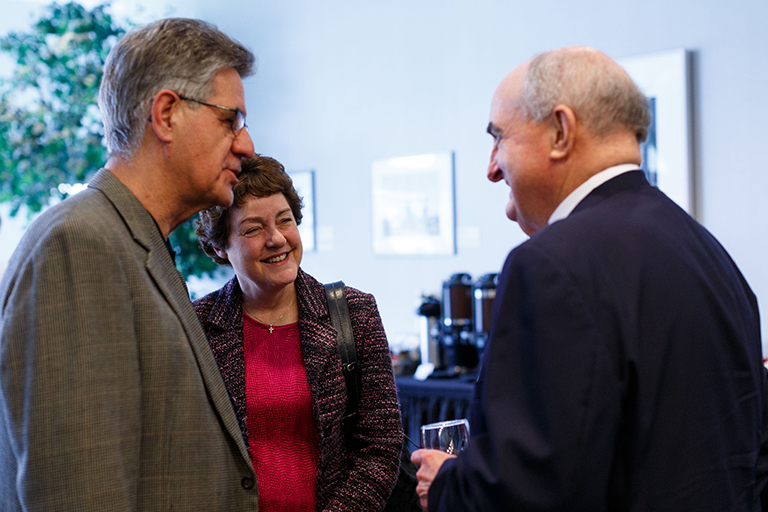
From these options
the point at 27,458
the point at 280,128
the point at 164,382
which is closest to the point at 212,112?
the point at 164,382

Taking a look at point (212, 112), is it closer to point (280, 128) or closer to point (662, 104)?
point (662, 104)

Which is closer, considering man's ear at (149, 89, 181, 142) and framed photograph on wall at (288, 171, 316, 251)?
man's ear at (149, 89, 181, 142)

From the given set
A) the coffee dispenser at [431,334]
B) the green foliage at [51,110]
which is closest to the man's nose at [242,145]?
the coffee dispenser at [431,334]

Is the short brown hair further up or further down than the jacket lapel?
further up

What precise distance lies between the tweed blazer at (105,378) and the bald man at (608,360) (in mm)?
398

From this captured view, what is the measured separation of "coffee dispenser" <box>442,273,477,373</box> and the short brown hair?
6.54ft

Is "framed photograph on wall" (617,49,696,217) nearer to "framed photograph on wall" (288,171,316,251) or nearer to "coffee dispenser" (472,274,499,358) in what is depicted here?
"coffee dispenser" (472,274,499,358)

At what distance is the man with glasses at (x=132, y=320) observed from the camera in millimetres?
943

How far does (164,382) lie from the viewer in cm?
105

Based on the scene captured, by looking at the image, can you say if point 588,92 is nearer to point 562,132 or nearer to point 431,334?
point 562,132

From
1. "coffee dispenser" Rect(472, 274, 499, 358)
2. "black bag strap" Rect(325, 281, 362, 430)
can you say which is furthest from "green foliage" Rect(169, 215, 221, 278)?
"black bag strap" Rect(325, 281, 362, 430)

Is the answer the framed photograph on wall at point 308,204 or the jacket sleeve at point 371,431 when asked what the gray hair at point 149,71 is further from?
the framed photograph on wall at point 308,204

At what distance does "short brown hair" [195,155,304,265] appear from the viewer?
5.42 feet

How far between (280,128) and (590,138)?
4195 mm
